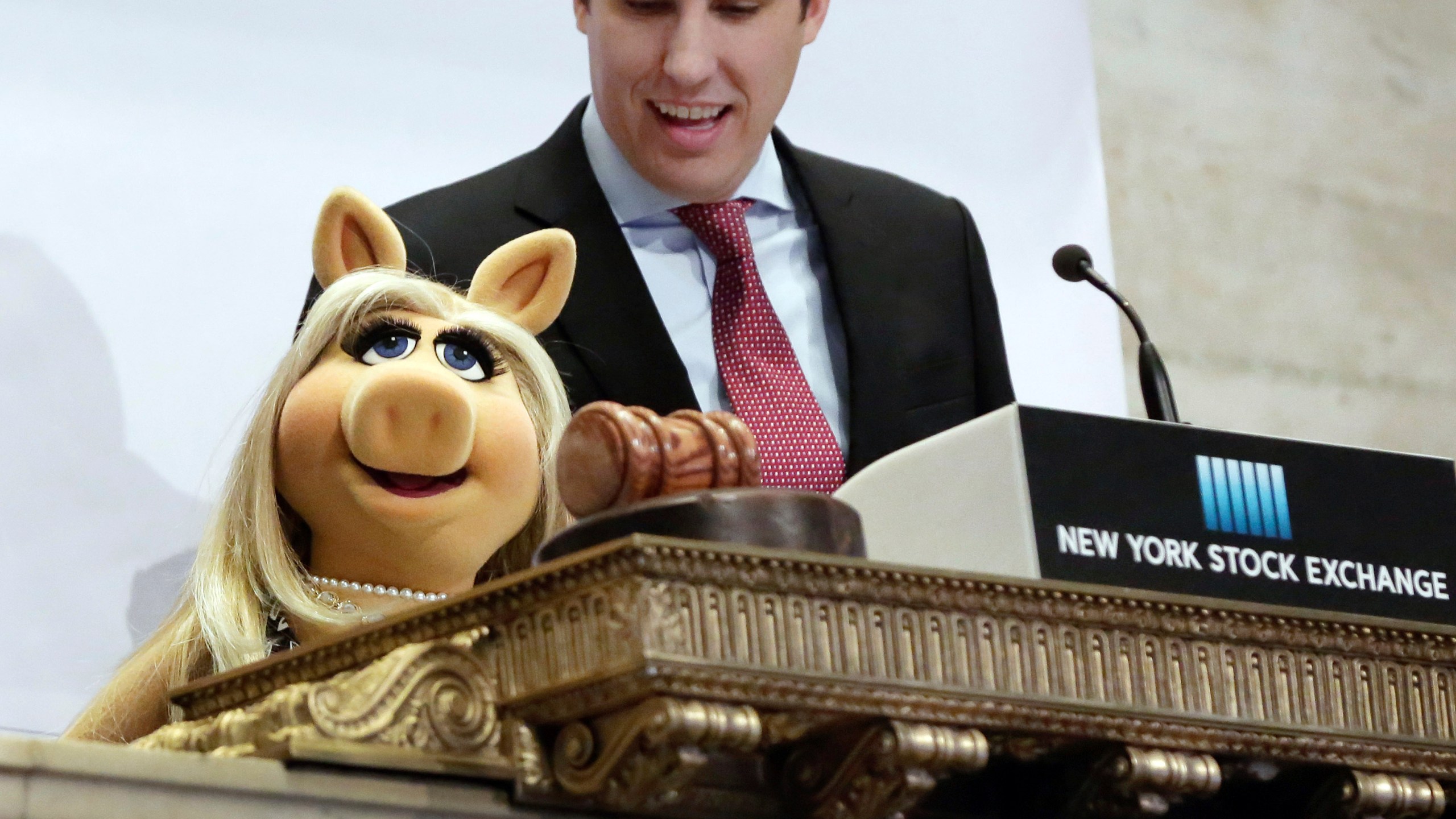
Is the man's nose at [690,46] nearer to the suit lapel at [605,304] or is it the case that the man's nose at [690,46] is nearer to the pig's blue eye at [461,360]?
the suit lapel at [605,304]

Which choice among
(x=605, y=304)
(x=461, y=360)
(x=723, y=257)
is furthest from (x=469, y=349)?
(x=723, y=257)

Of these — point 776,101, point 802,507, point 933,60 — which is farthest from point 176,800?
point 933,60

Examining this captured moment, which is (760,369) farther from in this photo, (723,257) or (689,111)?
(689,111)

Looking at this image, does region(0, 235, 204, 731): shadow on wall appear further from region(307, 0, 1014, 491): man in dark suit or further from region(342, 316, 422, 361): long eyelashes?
region(342, 316, 422, 361): long eyelashes

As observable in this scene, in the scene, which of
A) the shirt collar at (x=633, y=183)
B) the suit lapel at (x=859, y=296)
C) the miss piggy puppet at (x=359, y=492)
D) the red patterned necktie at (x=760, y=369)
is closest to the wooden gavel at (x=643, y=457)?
the miss piggy puppet at (x=359, y=492)

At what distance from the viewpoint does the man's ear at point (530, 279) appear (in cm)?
184

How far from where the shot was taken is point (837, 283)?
2.27 metres

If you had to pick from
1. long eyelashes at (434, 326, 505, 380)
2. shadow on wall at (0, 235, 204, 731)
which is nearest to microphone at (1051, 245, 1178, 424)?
long eyelashes at (434, 326, 505, 380)

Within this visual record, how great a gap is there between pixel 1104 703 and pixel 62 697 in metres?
1.16

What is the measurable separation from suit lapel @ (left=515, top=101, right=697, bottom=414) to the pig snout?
457 millimetres

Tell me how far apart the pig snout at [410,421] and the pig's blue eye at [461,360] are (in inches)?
3.2

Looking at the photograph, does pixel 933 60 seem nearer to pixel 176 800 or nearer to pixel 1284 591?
pixel 1284 591

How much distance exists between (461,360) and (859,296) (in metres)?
0.65

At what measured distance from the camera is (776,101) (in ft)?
7.54
